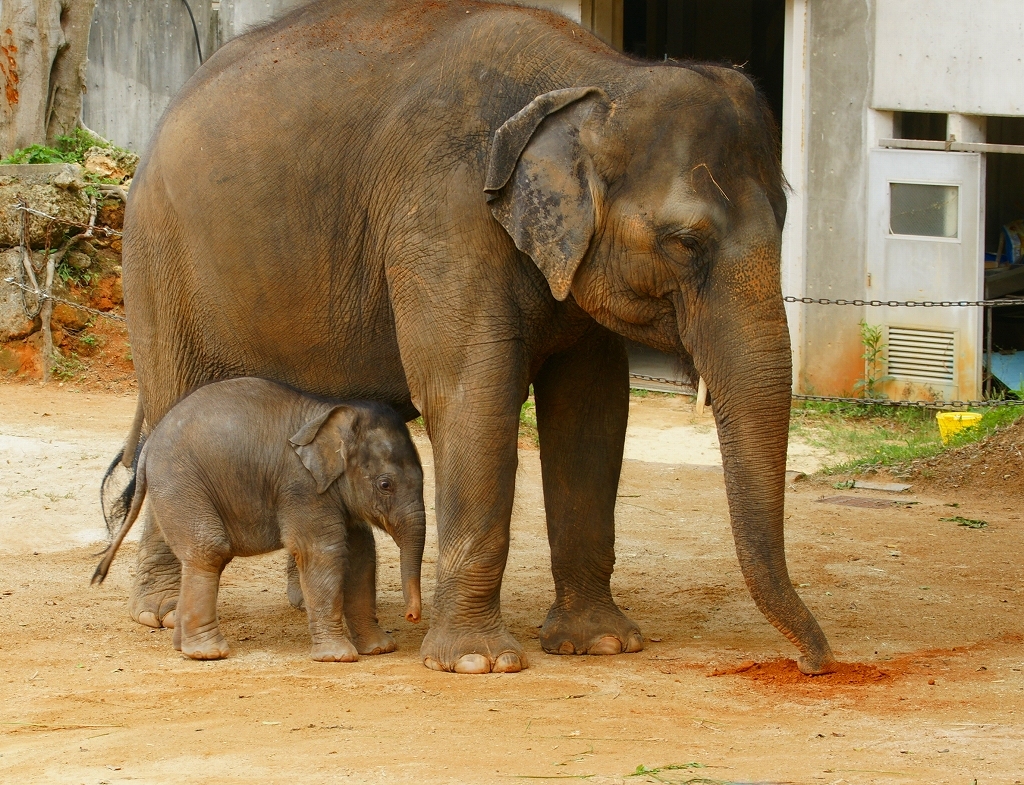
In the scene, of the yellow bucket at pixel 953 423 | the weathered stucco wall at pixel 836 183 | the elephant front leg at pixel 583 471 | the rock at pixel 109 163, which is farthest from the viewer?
the rock at pixel 109 163

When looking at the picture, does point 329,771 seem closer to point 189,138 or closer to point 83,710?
point 83,710

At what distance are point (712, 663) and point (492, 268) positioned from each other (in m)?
1.68

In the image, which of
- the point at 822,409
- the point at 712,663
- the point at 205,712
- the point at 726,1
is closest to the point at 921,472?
the point at 822,409

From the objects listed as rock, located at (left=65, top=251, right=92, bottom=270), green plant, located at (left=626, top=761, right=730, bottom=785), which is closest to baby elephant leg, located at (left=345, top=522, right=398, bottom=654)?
green plant, located at (left=626, top=761, right=730, bottom=785)

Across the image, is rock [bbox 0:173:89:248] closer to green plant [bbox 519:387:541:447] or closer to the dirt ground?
green plant [bbox 519:387:541:447]

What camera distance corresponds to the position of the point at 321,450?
18.5ft

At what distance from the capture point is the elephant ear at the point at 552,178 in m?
5.16

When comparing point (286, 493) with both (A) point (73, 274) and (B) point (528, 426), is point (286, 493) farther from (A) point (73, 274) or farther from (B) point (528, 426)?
(A) point (73, 274)

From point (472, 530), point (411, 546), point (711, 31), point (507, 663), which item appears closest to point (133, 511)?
point (411, 546)

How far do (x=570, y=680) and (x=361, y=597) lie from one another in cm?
93

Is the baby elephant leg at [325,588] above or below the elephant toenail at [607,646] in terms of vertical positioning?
above

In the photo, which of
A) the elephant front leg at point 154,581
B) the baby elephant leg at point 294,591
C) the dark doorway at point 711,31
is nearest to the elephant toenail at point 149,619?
the elephant front leg at point 154,581

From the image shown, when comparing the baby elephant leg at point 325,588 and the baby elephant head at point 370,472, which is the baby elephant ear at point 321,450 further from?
the baby elephant leg at point 325,588

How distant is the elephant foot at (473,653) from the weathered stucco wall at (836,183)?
7.77m
